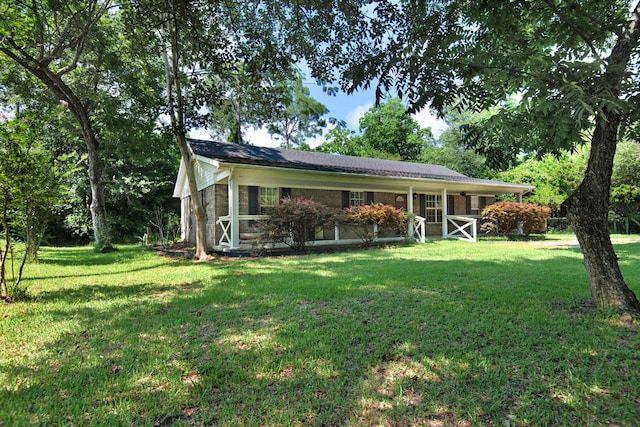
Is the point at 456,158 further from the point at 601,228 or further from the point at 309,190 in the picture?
the point at 601,228

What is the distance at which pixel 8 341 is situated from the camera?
3.30 meters

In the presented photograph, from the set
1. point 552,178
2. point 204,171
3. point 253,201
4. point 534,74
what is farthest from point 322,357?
point 552,178

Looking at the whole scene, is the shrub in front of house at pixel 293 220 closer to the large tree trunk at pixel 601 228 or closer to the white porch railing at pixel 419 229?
the white porch railing at pixel 419 229

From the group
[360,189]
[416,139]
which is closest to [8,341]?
[360,189]

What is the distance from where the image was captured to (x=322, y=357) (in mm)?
2834

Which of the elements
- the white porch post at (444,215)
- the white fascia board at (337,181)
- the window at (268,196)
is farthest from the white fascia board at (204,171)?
the white porch post at (444,215)

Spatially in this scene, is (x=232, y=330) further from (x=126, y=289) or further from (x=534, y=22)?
(x=534, y=22)

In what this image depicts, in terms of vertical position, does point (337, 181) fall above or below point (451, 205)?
above

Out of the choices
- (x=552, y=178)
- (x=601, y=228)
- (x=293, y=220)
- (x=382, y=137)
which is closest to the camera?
(x=601, y=228)

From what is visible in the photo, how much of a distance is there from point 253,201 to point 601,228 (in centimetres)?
961

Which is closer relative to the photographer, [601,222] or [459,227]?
[601,222]

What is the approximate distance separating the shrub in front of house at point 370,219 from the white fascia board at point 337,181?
4.88 feet

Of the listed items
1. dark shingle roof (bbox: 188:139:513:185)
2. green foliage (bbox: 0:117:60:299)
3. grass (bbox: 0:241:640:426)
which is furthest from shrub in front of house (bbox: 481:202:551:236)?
green foliage (bbox: 0:117:60:299)

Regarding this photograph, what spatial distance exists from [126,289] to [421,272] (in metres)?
5.66
